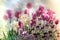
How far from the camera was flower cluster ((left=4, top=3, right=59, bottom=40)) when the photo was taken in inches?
58.2

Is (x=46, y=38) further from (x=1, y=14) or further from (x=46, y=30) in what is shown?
(x=1, y=14)

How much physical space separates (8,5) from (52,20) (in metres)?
0.47

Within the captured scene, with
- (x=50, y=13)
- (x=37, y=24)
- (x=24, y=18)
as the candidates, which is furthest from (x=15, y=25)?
(x=50, y=13)

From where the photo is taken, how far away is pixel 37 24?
1500mm

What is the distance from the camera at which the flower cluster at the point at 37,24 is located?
4.85 feet

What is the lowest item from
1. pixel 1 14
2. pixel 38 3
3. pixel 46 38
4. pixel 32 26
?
pixel 46 38

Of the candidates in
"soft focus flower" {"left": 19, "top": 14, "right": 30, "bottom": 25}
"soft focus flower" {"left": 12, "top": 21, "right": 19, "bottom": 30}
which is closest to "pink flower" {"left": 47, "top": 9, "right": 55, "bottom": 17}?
"soft focus flower" {"left": 19, "top": 14, "right": 30, "bottom": 25}

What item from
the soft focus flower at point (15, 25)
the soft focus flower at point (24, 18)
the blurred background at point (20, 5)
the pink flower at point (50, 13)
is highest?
the blurred background at point (20, 5)

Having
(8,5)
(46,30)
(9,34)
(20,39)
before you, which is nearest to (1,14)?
(8,5)

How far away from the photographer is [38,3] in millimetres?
1550

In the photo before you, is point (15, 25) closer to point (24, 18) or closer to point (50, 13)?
point (24, 18)

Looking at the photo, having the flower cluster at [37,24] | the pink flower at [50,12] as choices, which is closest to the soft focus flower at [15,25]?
the flower cluster at [37,24]

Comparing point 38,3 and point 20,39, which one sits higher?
point 38,3

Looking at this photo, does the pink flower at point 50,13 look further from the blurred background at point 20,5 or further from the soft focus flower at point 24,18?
the soft focus flower at point 24,18
